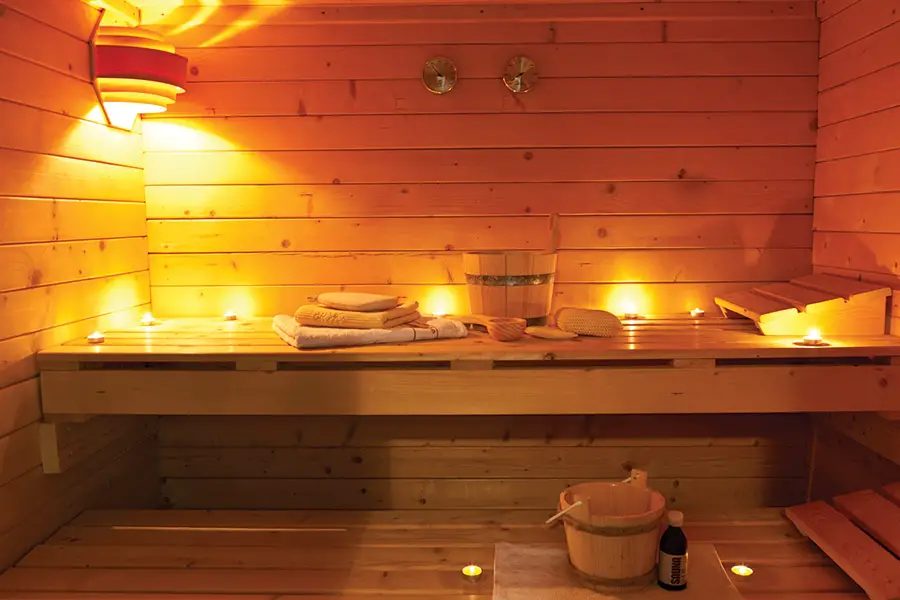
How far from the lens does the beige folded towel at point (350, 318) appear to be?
8.68 ft

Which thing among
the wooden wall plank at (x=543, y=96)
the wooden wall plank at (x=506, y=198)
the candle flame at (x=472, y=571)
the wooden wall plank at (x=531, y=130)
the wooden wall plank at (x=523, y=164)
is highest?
the wooden wall plank at (x=543, y=96)

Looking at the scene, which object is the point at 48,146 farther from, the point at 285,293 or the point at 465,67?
the point at 465,67

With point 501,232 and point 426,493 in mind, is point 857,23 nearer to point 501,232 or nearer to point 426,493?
point 501,232

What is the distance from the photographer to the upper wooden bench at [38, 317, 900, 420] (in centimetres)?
250

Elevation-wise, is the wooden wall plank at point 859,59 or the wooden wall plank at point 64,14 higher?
the wooden wall plank at point 64,14

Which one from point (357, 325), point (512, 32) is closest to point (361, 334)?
point (357, 325)

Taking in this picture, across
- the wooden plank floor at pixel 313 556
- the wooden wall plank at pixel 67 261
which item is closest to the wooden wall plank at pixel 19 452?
the wooden plank floor at pixel 313 556

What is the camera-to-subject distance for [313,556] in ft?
8.45

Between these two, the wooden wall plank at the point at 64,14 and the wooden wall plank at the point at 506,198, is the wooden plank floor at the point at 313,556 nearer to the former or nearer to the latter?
the wooden wall plank at the point at 506,198

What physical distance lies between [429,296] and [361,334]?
77 centimetres

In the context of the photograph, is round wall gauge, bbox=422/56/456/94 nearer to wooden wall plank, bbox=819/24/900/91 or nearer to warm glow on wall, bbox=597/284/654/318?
warm glow on wall, bbox=597/284/654/318

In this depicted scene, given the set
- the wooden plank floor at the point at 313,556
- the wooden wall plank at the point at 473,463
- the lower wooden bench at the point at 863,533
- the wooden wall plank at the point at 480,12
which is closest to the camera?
the lower wooden bench at the point at 863,533

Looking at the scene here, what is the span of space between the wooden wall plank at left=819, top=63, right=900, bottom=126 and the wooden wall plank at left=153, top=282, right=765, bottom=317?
0.77 m

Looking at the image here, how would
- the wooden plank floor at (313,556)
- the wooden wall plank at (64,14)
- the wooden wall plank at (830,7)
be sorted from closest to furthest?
1. the wooden plank floor at (313,556)
2. the wooden wall plank at (64,14)
3. the wooden wall plank at (830,7)
